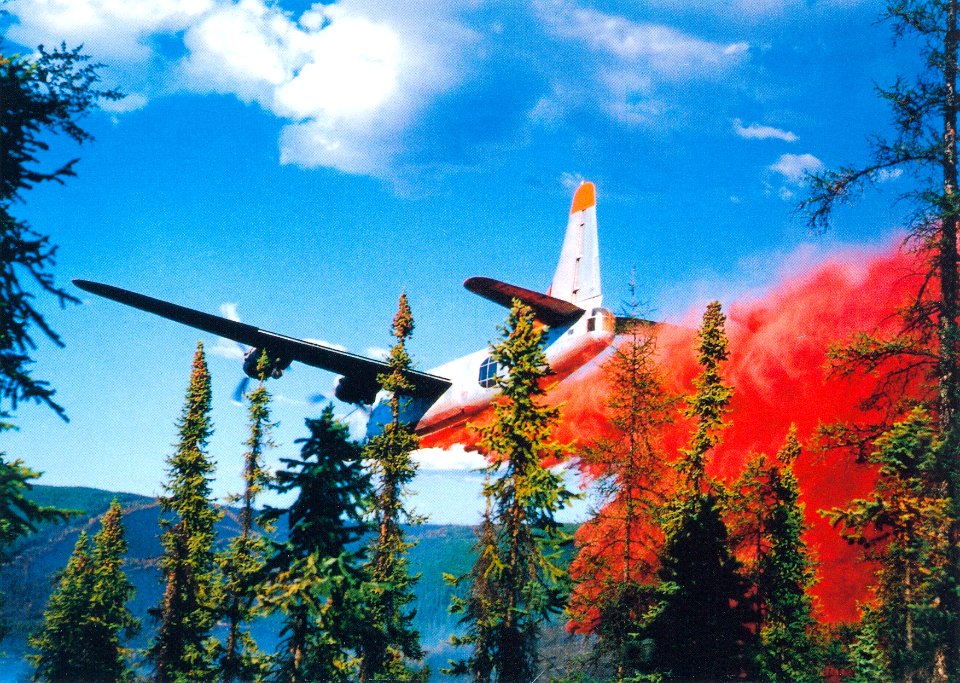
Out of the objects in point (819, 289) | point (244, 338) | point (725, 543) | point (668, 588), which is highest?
point (819, 289)

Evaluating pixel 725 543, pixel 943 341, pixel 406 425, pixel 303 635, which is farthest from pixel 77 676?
pixel 943 341

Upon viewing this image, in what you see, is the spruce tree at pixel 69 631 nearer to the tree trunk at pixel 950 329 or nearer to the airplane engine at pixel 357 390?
the airplane engine at pixel 357 390

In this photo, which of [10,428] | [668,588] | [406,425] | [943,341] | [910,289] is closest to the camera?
[10,428]

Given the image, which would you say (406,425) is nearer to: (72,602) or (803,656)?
(803,656)

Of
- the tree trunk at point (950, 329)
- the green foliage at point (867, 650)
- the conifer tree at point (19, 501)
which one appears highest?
the tree trunk at point (950, 329)

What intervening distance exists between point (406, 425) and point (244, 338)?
15820mm

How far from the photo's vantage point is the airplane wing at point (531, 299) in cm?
2653

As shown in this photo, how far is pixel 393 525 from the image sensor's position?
24844 millimetres

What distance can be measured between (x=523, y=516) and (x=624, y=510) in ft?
14.7

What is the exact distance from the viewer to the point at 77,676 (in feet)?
102

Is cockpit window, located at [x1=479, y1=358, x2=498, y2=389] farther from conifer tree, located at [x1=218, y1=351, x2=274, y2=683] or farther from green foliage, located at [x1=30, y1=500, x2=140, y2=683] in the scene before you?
green foliage, located at [x1=30, y1=500, x2=140, y2=683]

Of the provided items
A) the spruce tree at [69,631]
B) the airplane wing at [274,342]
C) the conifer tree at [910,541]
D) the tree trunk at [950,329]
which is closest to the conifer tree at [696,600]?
the conifer tree at [910,541]

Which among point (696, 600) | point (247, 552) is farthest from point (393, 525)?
point (696, 600)

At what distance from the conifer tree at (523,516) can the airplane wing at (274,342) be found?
42.9 feet
